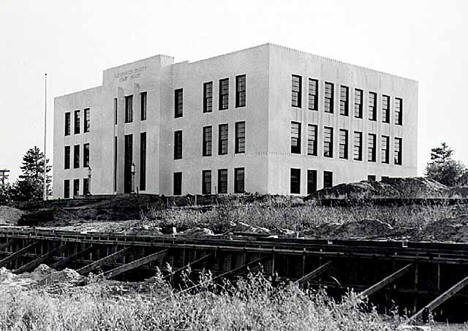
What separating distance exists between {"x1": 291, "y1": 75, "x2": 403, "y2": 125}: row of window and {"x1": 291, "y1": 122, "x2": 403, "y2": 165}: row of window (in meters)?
1.38

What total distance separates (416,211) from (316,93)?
22.6 meters

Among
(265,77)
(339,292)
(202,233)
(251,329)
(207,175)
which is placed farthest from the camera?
(207,175)

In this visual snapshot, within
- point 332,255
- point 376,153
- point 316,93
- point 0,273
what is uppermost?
point 316,93

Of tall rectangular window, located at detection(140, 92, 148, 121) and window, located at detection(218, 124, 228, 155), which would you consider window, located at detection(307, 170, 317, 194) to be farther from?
tall rectangular window, located at detection(140, 92, 148, 121)

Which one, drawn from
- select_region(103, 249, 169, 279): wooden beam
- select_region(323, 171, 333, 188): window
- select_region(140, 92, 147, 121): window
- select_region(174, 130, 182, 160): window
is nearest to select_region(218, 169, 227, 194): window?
select_region(174, 130, 182, 160): window

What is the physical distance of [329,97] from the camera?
50844 millimetres

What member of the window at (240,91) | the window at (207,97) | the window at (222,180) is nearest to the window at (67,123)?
the window at (207,97)

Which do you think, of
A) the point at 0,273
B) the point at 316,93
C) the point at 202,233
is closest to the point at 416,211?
the point at 202,233

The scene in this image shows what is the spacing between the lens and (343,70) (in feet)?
170

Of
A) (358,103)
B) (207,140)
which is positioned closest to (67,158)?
(207,140)

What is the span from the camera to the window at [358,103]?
2077 inches

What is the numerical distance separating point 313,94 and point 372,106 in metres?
6.77

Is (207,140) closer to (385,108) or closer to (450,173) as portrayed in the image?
(385,108)

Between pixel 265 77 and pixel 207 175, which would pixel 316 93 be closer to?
pixel 265 77
